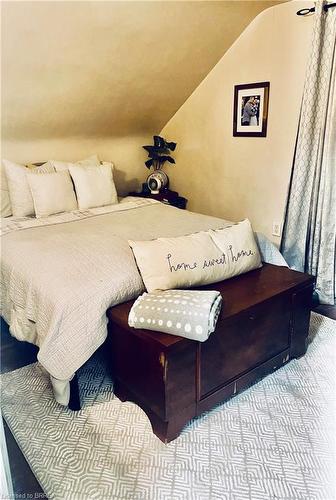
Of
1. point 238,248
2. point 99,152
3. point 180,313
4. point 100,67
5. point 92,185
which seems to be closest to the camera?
point 180,313

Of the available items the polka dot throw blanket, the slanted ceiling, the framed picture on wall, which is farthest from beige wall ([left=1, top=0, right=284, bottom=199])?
the polka dot throw blanket

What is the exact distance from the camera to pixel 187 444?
161 centimetres

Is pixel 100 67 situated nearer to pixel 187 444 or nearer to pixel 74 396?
pixel 74 396

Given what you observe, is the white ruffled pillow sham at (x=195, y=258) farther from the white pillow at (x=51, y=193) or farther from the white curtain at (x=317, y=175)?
the white pillow at (x=51, y=193)

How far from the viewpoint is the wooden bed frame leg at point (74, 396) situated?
176cm

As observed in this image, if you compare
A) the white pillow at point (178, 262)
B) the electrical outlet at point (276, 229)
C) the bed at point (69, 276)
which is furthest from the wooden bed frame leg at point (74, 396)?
the electrical outlet at point (276, 229)

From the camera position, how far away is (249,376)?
1.85 m

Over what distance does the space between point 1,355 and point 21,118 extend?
5.62ft

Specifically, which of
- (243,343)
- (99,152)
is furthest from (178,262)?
(99,152)

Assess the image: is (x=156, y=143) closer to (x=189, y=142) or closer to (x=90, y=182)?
(x=189, y=142)

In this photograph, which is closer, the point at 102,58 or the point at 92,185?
the point at 102,58

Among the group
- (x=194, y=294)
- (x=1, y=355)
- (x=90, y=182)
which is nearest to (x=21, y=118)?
(x=90, y=182)

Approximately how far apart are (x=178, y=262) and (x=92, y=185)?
1.44m

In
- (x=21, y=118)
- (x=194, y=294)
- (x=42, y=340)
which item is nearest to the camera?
(x=194, y=294)
